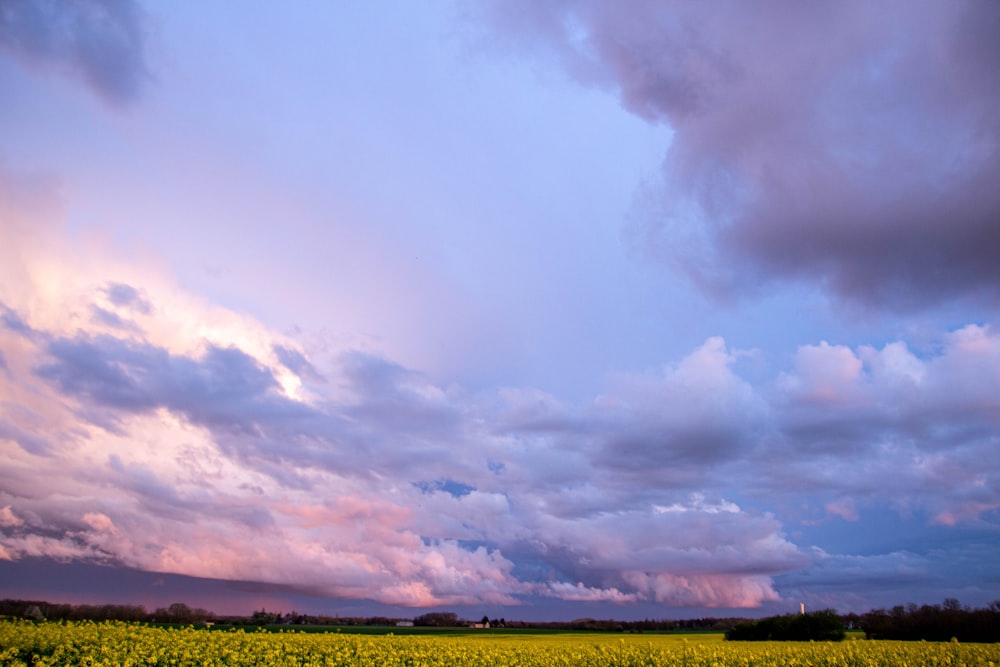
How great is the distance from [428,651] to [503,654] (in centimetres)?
404

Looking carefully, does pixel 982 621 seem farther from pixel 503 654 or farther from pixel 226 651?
pixel 226 651

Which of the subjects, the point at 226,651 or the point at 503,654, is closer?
the point at 226,651

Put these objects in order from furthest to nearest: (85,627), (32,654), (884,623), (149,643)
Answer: (884,623)
(85,627)
(149,643)
(32,654)

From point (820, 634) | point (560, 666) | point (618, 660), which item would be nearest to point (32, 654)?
point (560, 666)

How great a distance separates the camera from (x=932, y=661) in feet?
117

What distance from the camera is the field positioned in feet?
98.1

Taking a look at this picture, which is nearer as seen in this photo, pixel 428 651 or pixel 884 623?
pixel 428 651

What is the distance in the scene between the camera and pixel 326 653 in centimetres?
3284

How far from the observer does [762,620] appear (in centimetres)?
9112

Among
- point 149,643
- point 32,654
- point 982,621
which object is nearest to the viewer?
point 32,654

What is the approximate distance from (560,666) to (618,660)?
3720mm

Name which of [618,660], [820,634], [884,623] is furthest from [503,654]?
[884,623]

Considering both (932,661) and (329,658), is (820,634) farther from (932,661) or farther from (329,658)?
(329,658)

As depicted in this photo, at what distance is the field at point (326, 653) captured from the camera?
29.9 m
